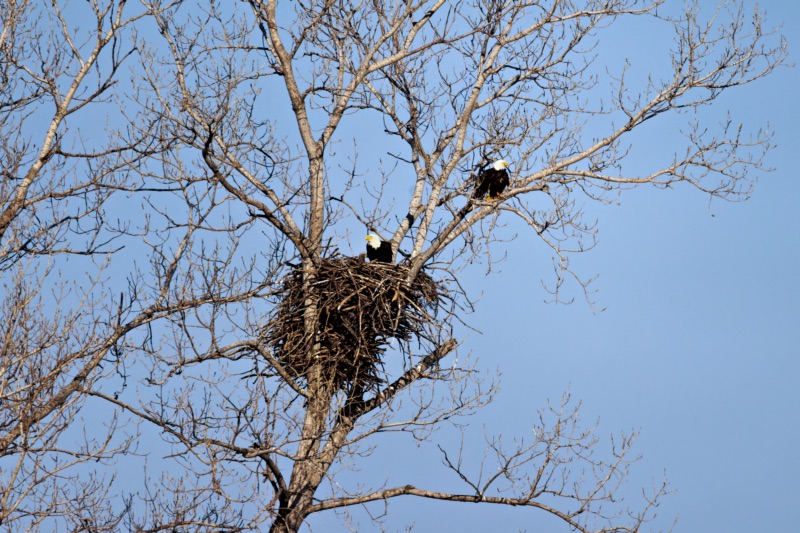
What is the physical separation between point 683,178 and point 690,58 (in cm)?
129

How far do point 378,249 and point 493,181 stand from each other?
156 cm

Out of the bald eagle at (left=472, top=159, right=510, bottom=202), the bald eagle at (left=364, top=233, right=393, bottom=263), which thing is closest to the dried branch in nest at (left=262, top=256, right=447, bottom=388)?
the bald eagle at (left=364, top=233, right=393, bottom=263)

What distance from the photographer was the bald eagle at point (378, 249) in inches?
463

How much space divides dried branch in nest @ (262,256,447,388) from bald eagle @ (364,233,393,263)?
54cm

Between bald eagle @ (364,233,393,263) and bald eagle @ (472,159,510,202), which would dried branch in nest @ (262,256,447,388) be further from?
bald eagle @ (472,159,510,202)

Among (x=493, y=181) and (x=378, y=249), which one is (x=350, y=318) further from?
(x=493, y=181)

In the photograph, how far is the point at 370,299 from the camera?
1088 centimetres

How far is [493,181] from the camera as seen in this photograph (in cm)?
1231

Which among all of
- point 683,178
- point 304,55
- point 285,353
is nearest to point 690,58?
point 683,178

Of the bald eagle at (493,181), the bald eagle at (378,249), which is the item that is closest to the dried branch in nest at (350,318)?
the bald eagle at (378,249)

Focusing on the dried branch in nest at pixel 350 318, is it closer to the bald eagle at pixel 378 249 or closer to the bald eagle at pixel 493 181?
the bald eagle at pixel 378 249

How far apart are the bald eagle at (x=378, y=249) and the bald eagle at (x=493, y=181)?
111cm

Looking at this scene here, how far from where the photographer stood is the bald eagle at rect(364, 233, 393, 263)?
11758mm

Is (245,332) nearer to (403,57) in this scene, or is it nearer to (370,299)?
(370,299)
